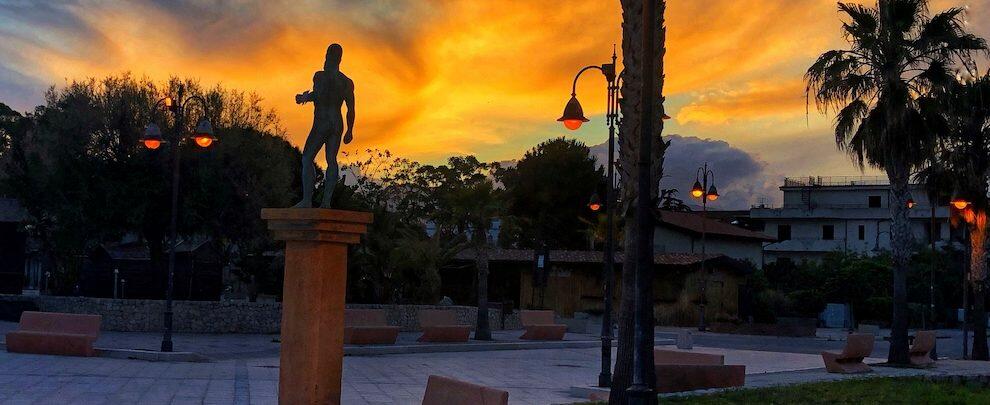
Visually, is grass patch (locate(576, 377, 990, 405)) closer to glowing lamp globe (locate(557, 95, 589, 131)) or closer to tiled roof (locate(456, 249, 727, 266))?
glowing lamp globe (locate(557, 95, 589, 131))

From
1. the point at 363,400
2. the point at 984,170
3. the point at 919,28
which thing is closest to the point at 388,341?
the point at 363,400

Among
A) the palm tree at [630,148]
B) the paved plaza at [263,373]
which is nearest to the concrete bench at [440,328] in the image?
the paved plaza at [263,373]

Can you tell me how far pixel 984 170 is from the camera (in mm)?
28234

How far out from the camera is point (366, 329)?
83.4ft

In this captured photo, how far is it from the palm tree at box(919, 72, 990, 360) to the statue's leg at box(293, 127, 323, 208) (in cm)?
2204

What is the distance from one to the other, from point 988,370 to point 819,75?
26.6ft

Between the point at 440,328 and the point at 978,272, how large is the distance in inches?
614

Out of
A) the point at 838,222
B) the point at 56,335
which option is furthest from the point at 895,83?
the point at 838,222

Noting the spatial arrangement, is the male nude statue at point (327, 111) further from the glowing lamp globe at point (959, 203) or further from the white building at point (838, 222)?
the white building at point (838, 222)

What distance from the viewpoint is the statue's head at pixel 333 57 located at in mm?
9906

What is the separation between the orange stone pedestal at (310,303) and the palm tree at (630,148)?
4240 mm

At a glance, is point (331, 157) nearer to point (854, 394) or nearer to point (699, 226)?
point (854, 394)

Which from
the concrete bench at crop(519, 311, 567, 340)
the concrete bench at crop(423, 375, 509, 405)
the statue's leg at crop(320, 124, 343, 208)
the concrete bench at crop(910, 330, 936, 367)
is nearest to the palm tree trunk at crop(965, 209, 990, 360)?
the concrete bench at crop(910, 330, 936, 367)

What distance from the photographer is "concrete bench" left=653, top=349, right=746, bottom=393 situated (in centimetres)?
1506
